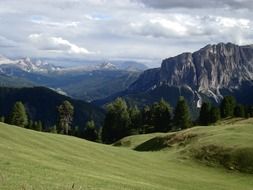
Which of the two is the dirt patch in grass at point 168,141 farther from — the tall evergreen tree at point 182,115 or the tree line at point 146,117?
the tree line at point 146,117

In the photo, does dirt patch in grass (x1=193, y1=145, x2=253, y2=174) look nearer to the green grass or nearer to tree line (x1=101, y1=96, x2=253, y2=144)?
the green grass

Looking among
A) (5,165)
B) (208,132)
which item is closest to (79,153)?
(5,165)

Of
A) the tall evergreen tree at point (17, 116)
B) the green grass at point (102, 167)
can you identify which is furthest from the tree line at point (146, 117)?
the green grass at point (102, 167)

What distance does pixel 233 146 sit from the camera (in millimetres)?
73000

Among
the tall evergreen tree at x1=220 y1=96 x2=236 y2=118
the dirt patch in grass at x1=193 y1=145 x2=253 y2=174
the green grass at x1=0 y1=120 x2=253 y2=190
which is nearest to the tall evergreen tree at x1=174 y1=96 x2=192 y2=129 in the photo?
the tall evergreen tree at x1=220 y1=96 x2=236 y2=118

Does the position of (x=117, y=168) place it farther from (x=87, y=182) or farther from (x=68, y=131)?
(x=68, y=131)

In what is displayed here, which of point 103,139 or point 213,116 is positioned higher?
point 213,116

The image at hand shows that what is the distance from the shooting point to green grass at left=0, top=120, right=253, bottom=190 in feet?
106

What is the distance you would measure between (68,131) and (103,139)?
27617 millimetres

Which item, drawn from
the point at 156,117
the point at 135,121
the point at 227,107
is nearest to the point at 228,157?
the point at 227,107

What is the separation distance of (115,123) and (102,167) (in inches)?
4630

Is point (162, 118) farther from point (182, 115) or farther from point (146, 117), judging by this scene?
point (182, 115)

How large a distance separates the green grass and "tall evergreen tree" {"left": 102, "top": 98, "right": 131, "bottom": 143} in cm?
8207

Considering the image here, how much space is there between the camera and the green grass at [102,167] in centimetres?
3219
